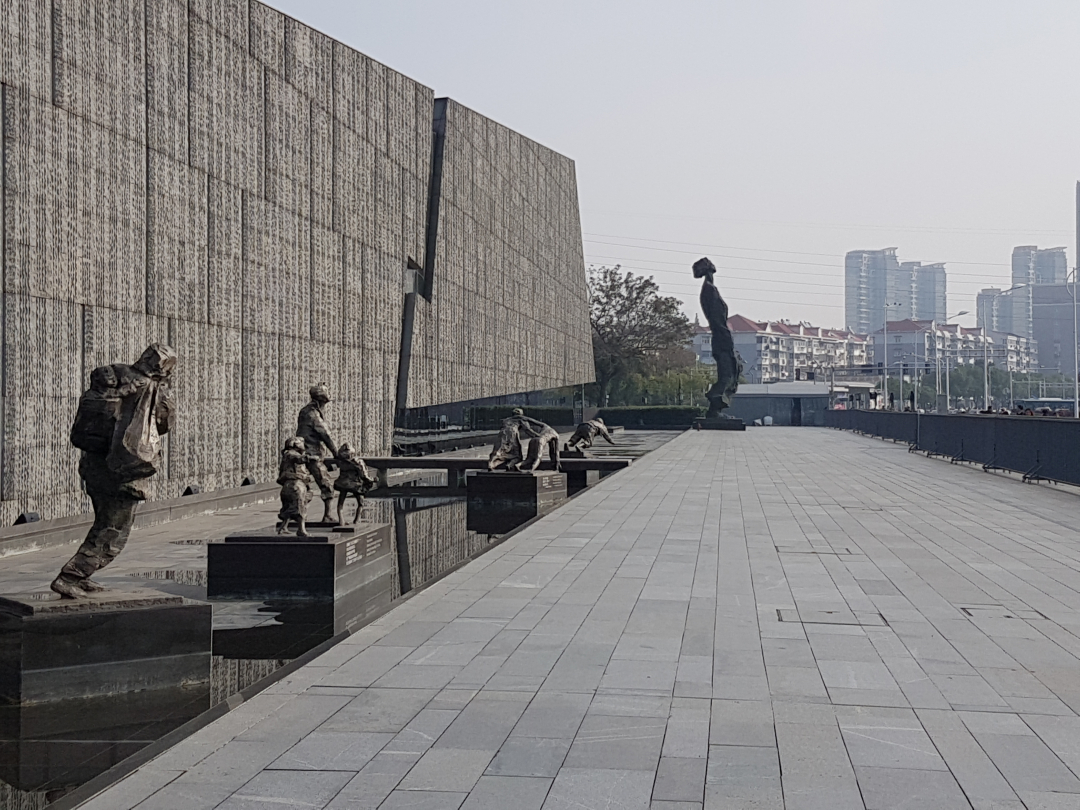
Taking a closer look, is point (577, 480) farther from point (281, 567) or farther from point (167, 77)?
point (281, 567)

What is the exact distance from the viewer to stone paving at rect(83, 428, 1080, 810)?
Answer: 4.07 m

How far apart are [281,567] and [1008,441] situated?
18.0 metres

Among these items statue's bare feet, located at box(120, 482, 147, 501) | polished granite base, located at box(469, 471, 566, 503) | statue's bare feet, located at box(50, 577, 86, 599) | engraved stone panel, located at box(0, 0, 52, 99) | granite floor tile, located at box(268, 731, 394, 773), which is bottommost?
granite floor tile, located at box(268, 731, 394, 773)

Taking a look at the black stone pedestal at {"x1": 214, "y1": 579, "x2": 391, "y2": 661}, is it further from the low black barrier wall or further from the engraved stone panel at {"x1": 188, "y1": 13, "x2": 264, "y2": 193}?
the low black barrier wall

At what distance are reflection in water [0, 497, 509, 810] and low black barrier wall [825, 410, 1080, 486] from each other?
12.6 meters

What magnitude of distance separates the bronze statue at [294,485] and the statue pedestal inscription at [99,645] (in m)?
2.87

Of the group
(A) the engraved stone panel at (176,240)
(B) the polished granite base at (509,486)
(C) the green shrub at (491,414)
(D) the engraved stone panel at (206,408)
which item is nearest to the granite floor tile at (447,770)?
(D) the engraved stone panel at (206,408)

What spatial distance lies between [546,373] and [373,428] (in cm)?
1990

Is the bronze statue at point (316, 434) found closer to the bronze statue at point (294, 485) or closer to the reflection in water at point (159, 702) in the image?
the bronze statue at point (294, 485)

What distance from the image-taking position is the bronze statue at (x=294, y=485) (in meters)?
9.23

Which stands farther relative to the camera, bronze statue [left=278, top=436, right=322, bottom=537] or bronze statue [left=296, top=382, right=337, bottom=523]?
bronze statue [left=296, top=382, right=337, bottom=523]

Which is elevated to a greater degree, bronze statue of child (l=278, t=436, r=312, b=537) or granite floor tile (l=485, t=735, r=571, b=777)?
bronze statue of child (l=278, t=436, r=312, b=537)

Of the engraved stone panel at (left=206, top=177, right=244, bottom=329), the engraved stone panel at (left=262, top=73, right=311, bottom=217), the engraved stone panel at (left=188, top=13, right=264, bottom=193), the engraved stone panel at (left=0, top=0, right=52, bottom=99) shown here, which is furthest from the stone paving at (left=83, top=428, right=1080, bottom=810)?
the engraved stone panel at (left=262, top=73, right=311, bottom=217)

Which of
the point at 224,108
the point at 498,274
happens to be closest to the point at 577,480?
the point at 224,108
